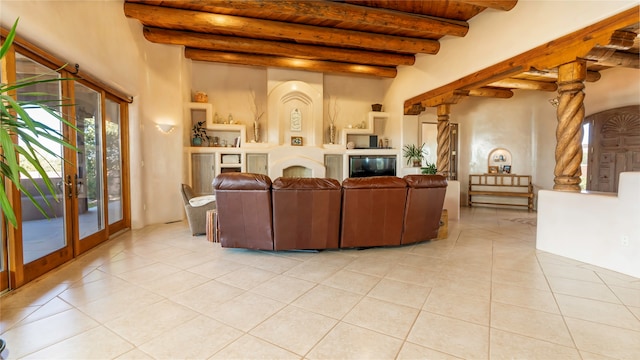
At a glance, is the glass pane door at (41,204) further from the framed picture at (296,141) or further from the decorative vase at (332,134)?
the decorative vase at (332,134)

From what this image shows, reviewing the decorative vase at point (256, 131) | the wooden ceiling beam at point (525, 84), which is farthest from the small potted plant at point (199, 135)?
the wooden ceiling beam at point (525, 84)

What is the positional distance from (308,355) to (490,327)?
4.01 ft

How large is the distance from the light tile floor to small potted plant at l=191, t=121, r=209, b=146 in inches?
143

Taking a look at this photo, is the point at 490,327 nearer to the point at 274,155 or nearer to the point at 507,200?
the point at 274,155

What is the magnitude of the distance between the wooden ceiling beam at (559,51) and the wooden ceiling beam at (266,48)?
82.7 inches

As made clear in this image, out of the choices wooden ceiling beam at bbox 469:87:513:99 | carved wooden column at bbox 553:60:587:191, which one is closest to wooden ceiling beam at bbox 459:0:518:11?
carved wooden column at bbox 553:60:587:191

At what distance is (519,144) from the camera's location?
284 inches

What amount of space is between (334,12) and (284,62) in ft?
7.99

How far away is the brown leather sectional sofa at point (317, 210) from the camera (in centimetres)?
323

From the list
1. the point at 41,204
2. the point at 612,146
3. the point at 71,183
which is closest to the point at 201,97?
the point at 71,183

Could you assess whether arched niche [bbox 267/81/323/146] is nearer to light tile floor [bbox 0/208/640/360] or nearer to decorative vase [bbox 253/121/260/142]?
decorative vase [bbox 253/121/260/142]

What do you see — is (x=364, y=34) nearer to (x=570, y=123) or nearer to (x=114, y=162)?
(x=570, y=123)

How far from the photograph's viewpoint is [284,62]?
6.84 m

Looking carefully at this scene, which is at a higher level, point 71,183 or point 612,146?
point 612,146
